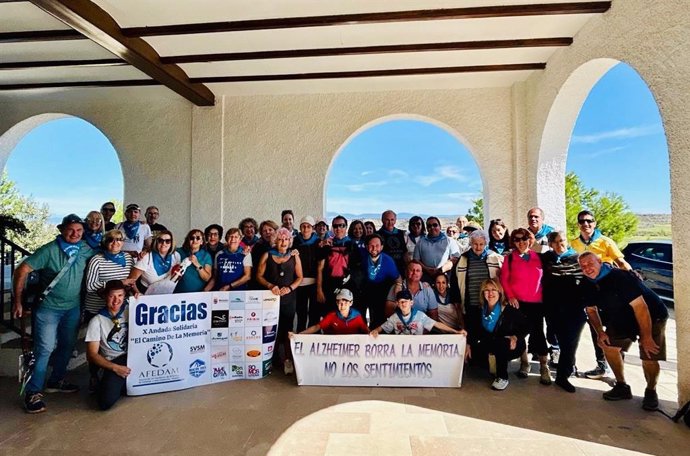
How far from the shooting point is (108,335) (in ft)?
10.1

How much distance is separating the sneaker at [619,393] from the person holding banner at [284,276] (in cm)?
271

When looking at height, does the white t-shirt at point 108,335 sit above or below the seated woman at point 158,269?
below

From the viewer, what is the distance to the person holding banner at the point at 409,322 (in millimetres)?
3369

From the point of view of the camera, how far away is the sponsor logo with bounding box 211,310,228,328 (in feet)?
11.4

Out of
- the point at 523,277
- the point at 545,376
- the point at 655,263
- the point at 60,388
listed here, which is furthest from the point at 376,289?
the point at 655,263

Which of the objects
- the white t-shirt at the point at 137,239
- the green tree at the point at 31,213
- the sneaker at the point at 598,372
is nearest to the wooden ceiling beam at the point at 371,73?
the white t-shirt at the point at 137,239

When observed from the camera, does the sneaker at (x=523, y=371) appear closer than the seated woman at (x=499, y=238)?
Yes

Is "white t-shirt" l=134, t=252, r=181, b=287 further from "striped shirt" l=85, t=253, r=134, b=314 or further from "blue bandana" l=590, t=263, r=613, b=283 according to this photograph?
"blue bandana" l=590, t=263, r=613, b=283

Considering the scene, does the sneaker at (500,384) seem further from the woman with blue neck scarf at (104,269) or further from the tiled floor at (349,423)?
the woman with blue neck scarf at (104,269)

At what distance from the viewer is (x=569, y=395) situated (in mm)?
3148

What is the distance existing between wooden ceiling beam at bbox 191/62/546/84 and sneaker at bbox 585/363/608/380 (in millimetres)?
3942

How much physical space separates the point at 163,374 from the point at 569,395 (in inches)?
136

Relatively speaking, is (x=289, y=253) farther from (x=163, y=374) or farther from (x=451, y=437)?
(x=451, y=437)

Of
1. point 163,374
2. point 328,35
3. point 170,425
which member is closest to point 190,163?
point 328,35
